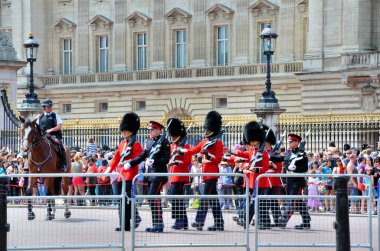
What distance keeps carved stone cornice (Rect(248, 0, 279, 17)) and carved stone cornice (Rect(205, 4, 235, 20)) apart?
109 cm

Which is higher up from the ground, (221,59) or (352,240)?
(221,59)

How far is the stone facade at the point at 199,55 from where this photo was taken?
4622 cm

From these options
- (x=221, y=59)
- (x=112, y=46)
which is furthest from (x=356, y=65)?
(x=112, y=46)

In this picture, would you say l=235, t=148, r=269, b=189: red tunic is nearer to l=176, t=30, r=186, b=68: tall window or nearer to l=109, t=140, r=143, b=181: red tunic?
l=109, t=140, r=143, b=181: red tunic

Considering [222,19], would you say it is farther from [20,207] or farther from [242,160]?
[20,207]

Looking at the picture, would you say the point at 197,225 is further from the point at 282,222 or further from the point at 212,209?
the point at 282,222

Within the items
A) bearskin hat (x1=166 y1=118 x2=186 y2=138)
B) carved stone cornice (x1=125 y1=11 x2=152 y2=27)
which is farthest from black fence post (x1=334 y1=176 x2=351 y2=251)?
carved stone cornice (x1=125 y1=11 x2=152 y2=27)

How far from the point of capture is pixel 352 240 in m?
16.1

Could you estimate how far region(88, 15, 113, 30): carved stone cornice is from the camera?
5703 cm

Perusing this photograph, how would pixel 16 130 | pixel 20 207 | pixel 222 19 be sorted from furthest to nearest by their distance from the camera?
1. pixel 222 19
2. pixel 16 130
3. pixel 20 207

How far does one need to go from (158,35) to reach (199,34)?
227 centimetres

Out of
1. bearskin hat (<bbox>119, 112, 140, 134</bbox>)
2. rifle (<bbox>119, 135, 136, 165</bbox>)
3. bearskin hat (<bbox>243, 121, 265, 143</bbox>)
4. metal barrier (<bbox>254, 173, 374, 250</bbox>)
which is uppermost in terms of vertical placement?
bearskin hat (<bbox>119, 112, 140, 134</bbox>)

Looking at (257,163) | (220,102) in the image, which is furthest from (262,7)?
(257,163)

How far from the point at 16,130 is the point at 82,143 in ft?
14.0
